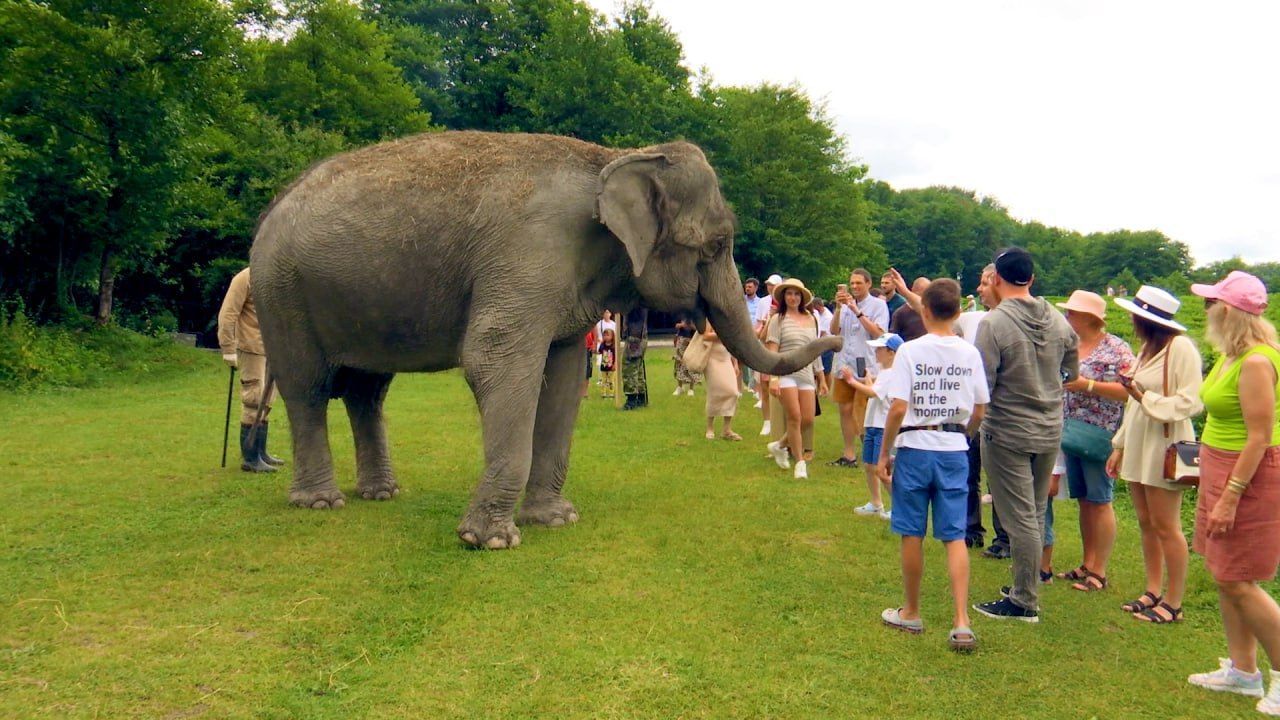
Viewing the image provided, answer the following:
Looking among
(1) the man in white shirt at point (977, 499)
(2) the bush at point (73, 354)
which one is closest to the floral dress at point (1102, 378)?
(1) the man in white shirt at point (977, 499)

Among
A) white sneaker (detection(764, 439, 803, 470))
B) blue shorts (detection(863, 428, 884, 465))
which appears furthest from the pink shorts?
white sneaker (detection(764, 439, 803, 470))

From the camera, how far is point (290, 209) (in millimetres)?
6906

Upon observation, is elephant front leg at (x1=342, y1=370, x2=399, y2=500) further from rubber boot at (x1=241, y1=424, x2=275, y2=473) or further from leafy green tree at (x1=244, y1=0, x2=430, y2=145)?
leafy green tree at (x1=244, y1=0, x2=430, y2=145)

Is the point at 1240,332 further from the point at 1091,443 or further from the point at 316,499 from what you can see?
the point at 316,499

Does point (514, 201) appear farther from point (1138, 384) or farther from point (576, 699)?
point (1138, 384)

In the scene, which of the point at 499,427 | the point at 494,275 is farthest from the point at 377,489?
the point at 494,275

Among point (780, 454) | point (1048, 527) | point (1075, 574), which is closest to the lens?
point (1075, 574)

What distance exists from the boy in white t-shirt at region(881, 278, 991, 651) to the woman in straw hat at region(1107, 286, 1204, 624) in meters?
1.00

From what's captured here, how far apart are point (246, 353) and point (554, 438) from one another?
3.83m

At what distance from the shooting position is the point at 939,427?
4734 millimetres

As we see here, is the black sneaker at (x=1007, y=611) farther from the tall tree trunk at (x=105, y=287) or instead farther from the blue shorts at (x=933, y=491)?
the tall tree trunk at (x=105, y=287)

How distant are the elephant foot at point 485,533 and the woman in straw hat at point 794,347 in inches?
151

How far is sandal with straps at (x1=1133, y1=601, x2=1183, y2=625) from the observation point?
518cm

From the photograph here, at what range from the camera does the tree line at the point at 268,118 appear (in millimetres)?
18062
